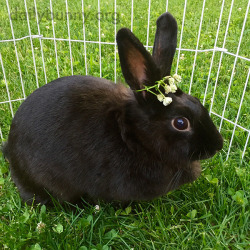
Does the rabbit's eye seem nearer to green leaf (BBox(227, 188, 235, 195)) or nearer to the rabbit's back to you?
the rabbit's back

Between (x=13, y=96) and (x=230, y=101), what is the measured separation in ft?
5.49

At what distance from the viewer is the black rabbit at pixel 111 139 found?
1545 mm

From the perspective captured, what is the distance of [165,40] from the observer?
1593 millimetres

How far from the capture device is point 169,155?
1.60 metres

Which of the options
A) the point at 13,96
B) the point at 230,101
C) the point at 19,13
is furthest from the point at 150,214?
the point at 19,13

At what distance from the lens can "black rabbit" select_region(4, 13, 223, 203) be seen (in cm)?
154

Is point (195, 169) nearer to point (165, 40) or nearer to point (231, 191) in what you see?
point (231, 191)

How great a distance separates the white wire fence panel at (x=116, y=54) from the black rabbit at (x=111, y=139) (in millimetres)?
363

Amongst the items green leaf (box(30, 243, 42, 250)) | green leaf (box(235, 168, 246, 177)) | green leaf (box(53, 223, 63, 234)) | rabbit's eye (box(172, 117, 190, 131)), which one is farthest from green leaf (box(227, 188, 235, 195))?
green leaf (box(30, 243, 42, 250))

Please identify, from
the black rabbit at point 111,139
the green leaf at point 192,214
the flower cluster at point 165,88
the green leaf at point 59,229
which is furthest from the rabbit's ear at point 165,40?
the green leaf at point 59,229

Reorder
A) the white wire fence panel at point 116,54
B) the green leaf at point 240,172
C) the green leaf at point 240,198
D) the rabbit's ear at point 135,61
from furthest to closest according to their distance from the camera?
the white wire fence panel at point 116,54
the green leaf at point 240,172
the green leaf at point 240,198
the rabbit's ear at point 135,61

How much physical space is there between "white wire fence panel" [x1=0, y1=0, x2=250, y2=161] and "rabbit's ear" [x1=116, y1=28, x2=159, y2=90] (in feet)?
1.58

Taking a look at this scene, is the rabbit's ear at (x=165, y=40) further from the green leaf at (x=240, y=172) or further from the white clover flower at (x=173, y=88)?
the green leaf at (x=240, y=172)

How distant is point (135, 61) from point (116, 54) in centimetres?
170
